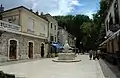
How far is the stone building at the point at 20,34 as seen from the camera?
907 inches

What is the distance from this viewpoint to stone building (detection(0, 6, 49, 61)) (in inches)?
907

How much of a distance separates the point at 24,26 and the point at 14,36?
3481 mm

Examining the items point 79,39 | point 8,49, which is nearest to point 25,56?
point 8,49

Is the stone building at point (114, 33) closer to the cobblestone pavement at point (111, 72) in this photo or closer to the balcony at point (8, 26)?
the cobblestone pavement at point (111, 72)

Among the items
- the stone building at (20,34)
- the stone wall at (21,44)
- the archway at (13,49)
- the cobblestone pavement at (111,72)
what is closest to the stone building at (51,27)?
the stone building at (20,34)

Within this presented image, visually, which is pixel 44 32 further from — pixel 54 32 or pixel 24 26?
pixel 24 26

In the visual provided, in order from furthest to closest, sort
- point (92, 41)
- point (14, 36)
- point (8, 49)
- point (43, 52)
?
point (92, 41), point (43, 52), point (14, 36), point (8, 49)

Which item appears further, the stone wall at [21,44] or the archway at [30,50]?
the archway at [30,50]

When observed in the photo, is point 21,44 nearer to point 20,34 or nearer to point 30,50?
point 20,34

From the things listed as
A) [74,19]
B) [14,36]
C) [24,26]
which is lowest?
[14,36]

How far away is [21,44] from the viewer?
26.9 m

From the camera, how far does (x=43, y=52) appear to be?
3622 centimetres

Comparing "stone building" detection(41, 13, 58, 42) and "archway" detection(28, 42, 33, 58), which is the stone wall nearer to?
"archway" detection(28, 42, 33, 58)

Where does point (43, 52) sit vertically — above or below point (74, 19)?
below
